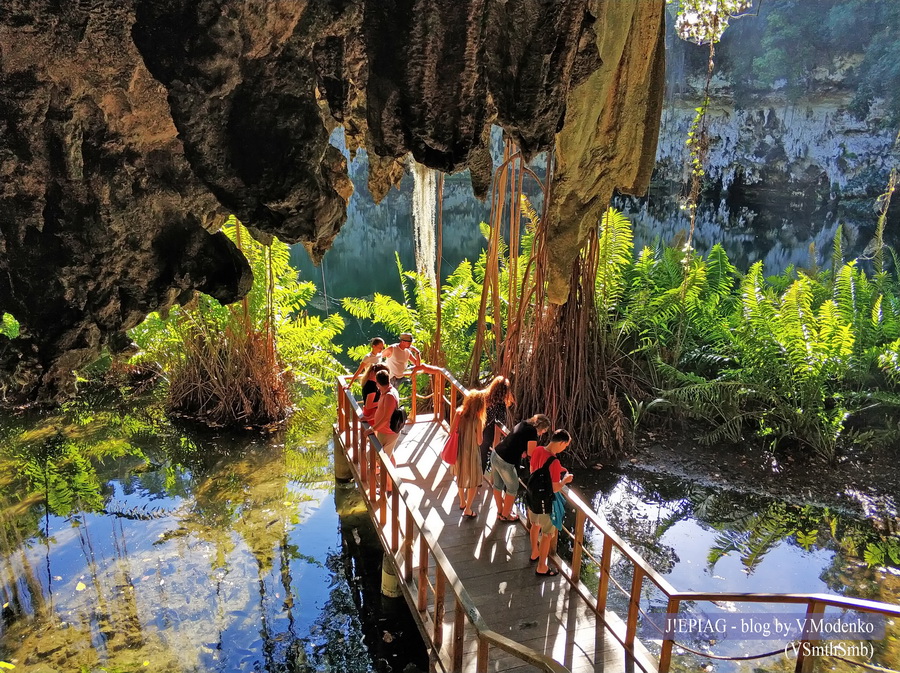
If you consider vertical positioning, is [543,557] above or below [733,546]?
above

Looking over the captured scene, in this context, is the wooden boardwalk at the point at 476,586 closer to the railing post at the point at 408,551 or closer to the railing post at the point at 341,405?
the railing post at the point at 408,551

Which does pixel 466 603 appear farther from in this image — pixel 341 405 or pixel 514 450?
pixel 341 405

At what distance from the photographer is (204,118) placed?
268 centimetres

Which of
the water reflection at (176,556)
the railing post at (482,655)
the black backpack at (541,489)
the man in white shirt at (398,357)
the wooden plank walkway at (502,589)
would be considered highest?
the man in white shirt at (398,357)

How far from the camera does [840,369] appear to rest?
703 cm

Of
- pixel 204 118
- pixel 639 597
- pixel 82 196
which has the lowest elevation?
pixel 639 597

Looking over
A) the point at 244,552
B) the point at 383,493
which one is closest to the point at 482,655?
the point at 383,493

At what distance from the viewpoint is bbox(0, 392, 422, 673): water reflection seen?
461 centimetres

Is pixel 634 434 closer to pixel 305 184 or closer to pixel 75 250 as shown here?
pixel 305 184

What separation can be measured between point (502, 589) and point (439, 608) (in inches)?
21.6

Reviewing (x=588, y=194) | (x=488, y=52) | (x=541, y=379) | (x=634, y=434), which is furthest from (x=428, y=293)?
(x=488, y=52)

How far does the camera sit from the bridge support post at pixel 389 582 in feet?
16.1

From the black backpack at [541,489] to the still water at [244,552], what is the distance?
1.54m

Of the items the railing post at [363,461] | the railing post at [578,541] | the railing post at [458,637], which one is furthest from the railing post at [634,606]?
the railing post at [363,461]
